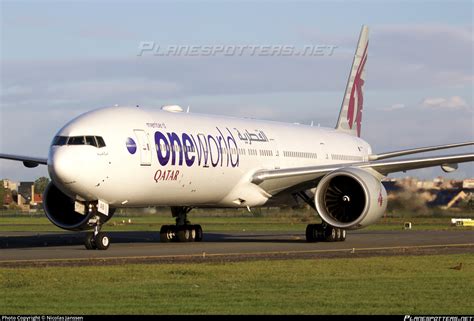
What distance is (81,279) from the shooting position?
59.9 feet

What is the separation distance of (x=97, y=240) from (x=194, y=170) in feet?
15.4

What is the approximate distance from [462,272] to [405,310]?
6.71 metres

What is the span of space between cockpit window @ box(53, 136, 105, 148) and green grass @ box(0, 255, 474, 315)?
649cm

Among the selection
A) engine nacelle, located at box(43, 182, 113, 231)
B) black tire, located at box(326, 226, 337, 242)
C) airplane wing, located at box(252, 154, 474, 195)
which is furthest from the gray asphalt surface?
airplane wing, located at box(252, 154, 474, 195)

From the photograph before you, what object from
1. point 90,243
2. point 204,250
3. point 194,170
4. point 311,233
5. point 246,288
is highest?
point 194,170

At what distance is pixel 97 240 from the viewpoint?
88.7 feet

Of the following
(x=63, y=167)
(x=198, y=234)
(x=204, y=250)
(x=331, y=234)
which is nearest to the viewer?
(x=63, y=167)

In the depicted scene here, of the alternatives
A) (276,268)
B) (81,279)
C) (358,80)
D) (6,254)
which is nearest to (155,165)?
(6,254)

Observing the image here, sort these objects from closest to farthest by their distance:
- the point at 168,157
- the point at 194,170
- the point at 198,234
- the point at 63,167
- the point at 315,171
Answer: the point at 63,167, the point at 168,157, the point at 194,170, the point at 315,171, the point at 198,234

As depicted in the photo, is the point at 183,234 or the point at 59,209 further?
the point at 183,234

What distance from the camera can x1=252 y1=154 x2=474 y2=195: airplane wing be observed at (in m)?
32.6

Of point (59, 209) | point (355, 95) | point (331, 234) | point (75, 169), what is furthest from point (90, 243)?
point (355, 95)

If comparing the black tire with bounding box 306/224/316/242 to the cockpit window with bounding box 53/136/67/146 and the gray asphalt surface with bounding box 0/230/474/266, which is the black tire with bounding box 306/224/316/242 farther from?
the cockpit window with bounding box 53/136/67/146

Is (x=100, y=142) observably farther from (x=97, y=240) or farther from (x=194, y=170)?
(x=194, y=170)
